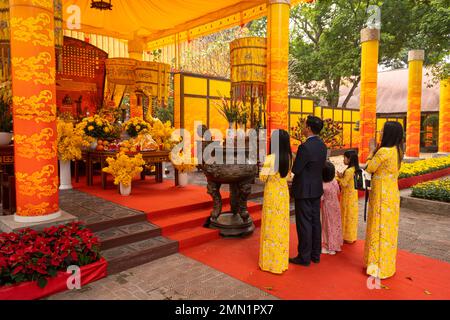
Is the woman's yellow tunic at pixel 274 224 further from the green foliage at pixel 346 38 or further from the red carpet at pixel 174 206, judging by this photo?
the green foliage at pixel 346 38

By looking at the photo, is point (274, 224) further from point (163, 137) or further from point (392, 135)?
point (163, 137)

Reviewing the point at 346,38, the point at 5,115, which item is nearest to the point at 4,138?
the point at 5,115

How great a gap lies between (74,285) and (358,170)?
3.54 meters

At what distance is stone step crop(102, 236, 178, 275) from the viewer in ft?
11.6

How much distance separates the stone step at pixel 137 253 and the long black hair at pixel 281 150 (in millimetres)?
1632

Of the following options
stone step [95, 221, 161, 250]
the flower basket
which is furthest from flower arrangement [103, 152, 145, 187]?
the flower basket

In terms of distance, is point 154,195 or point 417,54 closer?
point 154,195

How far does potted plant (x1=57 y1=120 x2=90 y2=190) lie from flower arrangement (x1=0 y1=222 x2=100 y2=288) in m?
2.70

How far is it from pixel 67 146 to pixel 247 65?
12.5 ft

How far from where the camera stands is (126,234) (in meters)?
4.00

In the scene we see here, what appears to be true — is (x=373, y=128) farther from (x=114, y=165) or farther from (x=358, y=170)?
(x=114, y=165)

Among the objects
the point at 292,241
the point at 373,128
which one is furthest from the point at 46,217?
the point at 373,128

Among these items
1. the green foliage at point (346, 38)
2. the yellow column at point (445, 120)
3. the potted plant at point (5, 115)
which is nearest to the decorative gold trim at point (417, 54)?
the green foliage at point (346, 38)

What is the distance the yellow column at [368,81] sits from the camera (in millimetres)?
12336
